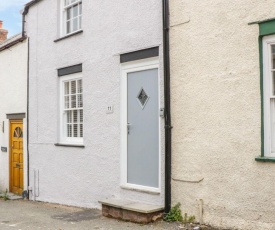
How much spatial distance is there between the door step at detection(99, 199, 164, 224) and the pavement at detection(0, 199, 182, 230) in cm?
11

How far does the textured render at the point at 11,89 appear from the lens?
12.2 m

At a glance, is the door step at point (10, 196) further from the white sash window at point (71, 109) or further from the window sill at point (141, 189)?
the window sill at point (141, 189)

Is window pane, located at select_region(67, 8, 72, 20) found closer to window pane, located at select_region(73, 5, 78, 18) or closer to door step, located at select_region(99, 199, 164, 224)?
window pane, located at select_region(73, 5, 78, 18)

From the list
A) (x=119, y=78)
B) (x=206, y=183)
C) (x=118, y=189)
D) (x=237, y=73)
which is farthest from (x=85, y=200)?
(x=237, y=73)

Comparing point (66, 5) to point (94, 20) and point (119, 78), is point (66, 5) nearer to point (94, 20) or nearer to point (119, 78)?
point (94, 20)

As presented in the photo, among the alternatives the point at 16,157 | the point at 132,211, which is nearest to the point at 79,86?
the point at 132,211

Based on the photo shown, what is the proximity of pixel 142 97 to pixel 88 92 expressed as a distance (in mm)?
1905

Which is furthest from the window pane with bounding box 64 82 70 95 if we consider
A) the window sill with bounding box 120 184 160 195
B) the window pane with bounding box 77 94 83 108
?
the window sill with bounding box 120 184 160 195

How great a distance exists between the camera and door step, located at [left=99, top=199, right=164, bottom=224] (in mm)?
6895

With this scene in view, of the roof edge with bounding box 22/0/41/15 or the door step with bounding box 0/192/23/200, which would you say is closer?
the roof edge with bounding box 22/0/41/15

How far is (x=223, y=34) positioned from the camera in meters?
6.36

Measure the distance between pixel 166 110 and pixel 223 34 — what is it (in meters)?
1.70

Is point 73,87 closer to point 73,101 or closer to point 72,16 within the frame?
point 73,101

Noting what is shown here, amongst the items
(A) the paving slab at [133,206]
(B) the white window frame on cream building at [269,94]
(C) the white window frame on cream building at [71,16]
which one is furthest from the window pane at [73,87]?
(B) the white window frame on cream building at [269,94]
